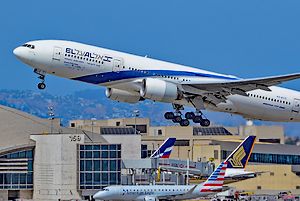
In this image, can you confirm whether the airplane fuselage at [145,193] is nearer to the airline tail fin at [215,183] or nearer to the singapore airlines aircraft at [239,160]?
the airline tail fin at [215,183]

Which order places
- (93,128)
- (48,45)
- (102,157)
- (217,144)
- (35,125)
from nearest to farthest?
(48,45) → (102,157) → (35,125) → (217,144) → (93,128)

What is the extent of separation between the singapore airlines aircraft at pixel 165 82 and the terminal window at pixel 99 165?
43.5 meters

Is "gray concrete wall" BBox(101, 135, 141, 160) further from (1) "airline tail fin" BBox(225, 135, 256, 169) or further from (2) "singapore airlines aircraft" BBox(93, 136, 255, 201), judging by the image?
(2) "singapore airlines aircraft" BBox(93, 136, 255, 201)

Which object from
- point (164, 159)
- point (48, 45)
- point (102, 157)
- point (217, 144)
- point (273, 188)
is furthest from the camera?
point (217, 144)

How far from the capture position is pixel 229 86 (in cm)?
8075

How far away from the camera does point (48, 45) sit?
77438mm

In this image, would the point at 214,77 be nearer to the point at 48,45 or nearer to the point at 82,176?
the point at 48,45

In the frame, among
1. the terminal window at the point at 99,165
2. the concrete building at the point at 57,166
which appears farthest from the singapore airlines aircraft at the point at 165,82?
the terminal window at the point at 99,165

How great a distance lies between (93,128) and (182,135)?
17.8 meters

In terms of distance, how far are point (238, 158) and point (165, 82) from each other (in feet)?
108

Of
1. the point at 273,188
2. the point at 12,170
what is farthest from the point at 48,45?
the point at 273,188

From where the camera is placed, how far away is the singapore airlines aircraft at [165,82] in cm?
7700

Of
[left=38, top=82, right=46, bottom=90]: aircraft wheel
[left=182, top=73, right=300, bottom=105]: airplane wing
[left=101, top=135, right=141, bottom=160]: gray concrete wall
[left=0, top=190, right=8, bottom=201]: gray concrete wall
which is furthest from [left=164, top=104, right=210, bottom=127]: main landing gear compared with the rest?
[left=101, top=135, right=141, bottom=160]: gray concrete wall

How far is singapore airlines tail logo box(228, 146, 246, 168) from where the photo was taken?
10931cm
